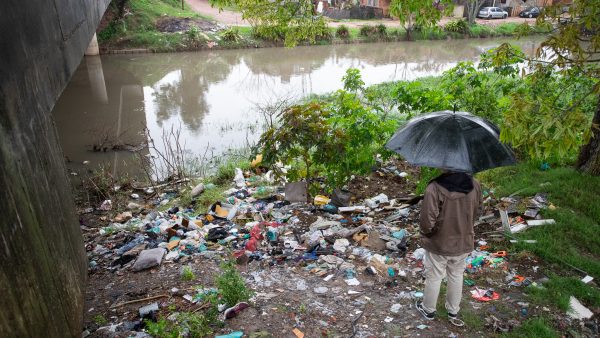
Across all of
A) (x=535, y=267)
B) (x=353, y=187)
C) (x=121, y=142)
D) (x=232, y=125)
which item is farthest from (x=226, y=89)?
(x=535, y=267)

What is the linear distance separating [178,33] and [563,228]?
22.1 meters

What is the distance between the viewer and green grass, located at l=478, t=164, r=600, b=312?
11.8 feet

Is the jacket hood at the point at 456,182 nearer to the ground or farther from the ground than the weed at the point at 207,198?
farther from the ground

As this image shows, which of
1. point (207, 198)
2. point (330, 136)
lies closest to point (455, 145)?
point (330, 136)

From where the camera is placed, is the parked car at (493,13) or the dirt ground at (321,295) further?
the parked car at (493,13)

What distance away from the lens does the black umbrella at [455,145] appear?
114 inches

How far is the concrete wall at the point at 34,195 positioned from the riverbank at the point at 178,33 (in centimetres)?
1893

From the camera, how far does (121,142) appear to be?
9875mm

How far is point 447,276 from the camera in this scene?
3.20m

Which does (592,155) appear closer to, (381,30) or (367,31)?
(367,31)

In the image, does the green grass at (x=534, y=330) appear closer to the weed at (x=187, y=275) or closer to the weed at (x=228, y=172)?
the weed at (x=187, y=275)

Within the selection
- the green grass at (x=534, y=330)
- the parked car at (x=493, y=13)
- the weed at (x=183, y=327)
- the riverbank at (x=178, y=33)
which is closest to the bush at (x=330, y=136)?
the weed at (x=183, y=327)

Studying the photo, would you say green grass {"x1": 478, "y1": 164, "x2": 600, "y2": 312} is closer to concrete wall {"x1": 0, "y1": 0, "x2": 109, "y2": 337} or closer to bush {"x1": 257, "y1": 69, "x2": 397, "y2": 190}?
bush {"x1": 257, "y1": 69, "x2": 397, "y2": 190}

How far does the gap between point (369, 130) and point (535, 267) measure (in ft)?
7.23
